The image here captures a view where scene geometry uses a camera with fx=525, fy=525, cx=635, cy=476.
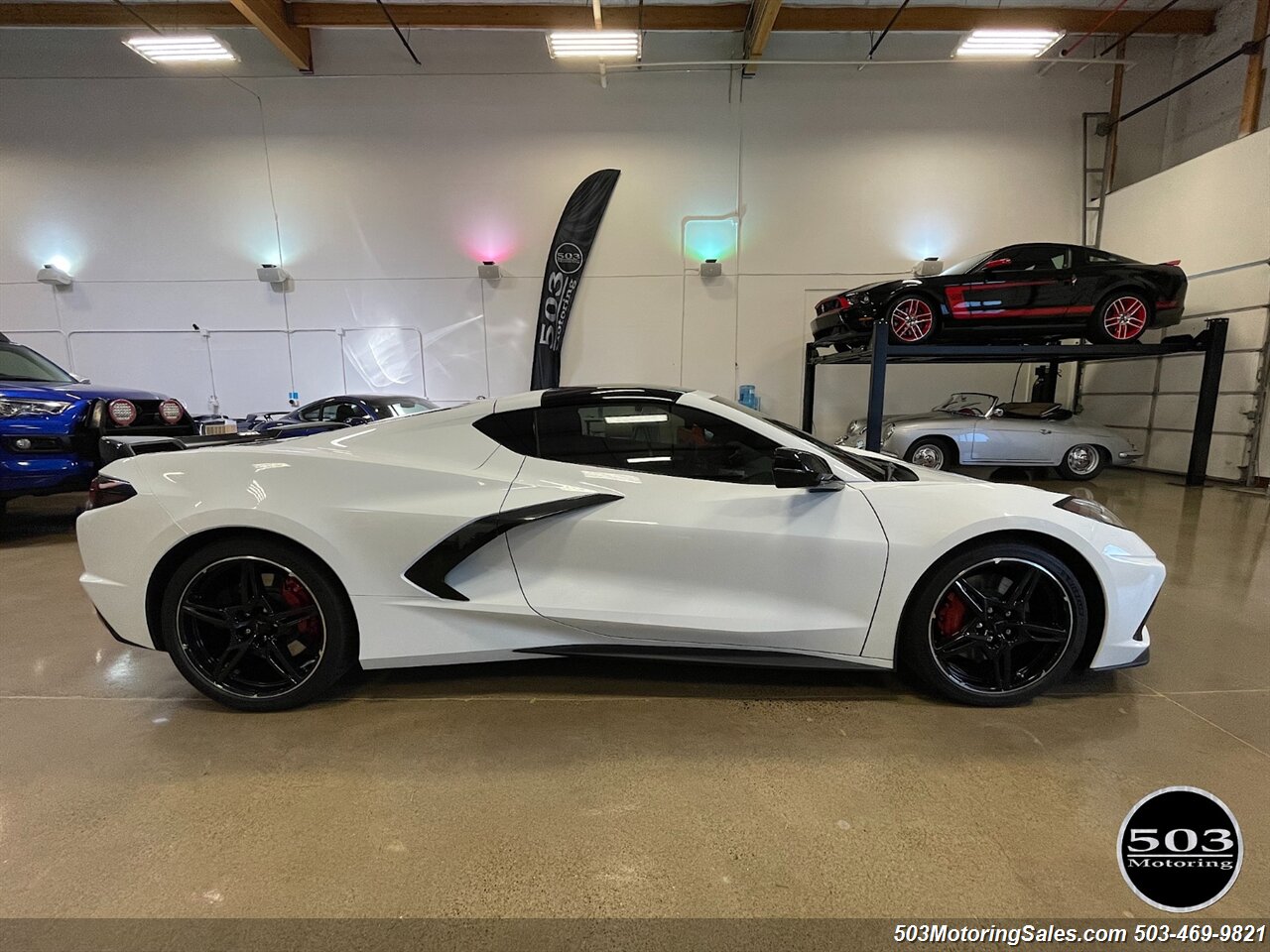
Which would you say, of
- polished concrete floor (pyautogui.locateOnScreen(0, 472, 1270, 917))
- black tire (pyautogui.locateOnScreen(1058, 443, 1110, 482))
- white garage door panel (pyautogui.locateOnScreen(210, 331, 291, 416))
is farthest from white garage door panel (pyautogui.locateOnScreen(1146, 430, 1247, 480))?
white garage door panel (pyautogui.locateOnScreen(210, 331, 291, 416))

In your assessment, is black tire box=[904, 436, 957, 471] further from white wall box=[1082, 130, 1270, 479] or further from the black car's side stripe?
the black car's side stripe

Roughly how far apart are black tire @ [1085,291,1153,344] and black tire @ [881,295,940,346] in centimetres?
190

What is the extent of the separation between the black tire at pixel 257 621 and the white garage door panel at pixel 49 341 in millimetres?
10617

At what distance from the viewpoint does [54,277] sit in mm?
8328

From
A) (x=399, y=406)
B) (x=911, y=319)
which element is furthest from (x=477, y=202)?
(x=911, y=319)

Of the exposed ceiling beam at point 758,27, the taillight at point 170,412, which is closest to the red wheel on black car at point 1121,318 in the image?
the exposed ceiling beam at point 758,27

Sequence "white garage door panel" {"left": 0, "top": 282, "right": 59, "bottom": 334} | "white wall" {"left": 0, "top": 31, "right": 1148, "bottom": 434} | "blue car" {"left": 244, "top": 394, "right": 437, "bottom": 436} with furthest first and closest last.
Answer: "white garage door panel" {"left": 0, "top": 282, "right": 59, "bottom": 334}, "white wall" {"left": 0, "top": 31, "right": 1148, "bottom": 434}, "blue car" {"left": 244, "top": 394, "right": 437, "bottom": 436}

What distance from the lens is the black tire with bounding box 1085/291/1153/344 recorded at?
606 centimetres

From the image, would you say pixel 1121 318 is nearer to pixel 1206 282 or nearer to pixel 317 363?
pixel 1206 282

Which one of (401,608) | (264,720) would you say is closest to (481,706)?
(401,608)

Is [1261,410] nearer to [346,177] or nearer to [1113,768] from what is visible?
[1113,768]

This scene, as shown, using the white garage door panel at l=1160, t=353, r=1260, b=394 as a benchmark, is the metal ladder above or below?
above

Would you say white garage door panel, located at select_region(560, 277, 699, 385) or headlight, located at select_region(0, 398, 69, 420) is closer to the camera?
headlight, located at select_region(0, 398, 69, 420)

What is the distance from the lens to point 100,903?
1163mm
